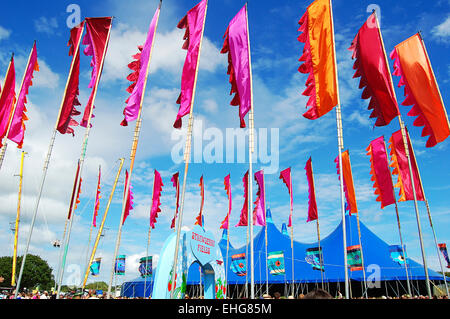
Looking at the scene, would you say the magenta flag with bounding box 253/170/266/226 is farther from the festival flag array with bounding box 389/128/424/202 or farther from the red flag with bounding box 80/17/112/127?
the red flag with bounding box 80/17/112/127

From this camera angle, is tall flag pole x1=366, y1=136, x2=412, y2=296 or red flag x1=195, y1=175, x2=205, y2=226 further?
red flag x1=195, y1=175, x2=205, y2=226

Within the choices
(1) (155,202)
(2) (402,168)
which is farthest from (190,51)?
(1) (155,202)

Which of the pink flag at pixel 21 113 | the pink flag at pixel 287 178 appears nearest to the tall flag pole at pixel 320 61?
the pink flag at pixel 287 178

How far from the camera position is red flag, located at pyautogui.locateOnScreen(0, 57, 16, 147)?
40.8 ft

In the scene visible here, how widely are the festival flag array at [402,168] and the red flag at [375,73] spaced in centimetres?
355

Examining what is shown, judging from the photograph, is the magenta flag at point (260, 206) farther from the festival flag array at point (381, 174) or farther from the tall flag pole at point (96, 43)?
the tall flag pole at point (96, 43)

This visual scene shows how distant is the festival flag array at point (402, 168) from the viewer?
11448mm

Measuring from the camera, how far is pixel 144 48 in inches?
451

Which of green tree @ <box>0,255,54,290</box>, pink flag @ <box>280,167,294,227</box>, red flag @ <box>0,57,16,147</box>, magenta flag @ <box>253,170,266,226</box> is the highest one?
red flag @ <box>0,57,16,147</box>

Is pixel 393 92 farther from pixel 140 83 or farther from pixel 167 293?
pixel 167 293

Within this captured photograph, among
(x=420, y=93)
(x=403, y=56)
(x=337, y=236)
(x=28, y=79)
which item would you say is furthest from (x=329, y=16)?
(x=337, y=236)

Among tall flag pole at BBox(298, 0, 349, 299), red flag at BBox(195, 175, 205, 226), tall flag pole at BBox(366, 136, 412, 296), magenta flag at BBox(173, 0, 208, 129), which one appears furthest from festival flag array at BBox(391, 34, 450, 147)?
red flag at BBox(195, 175, 205, 226)

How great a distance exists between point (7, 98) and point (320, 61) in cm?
1259

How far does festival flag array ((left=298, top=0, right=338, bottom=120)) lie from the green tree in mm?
67387
